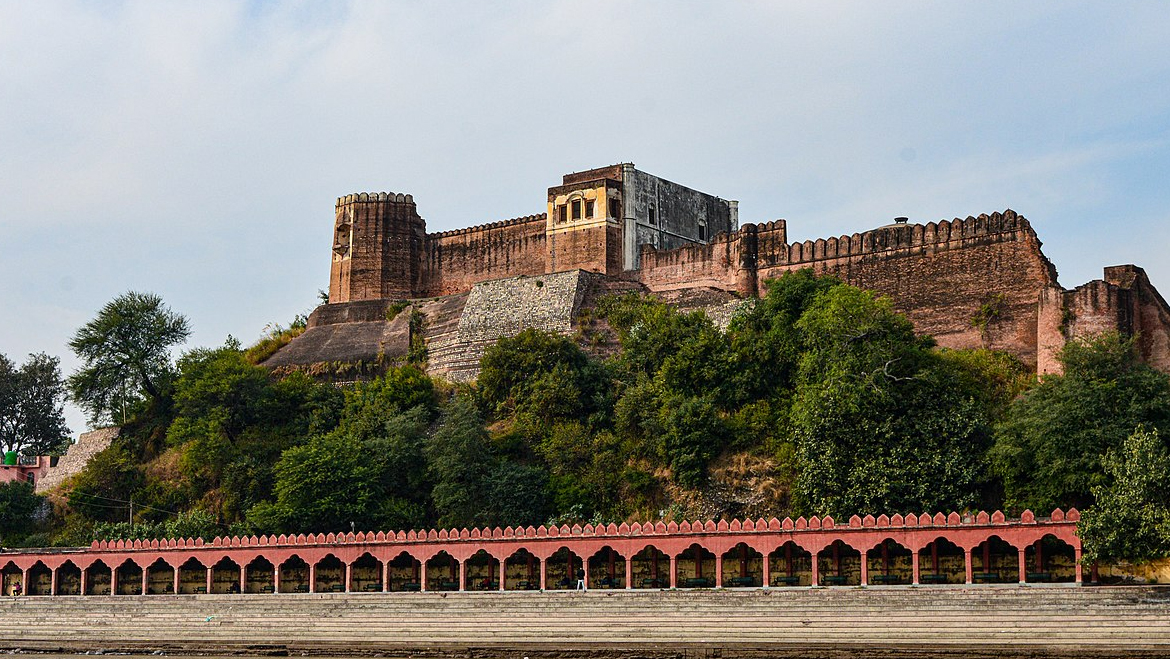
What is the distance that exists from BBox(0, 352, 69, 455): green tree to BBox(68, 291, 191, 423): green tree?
9.73 m

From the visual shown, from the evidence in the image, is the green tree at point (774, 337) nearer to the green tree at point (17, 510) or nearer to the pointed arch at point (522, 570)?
the pointed arch at point (522, 570)

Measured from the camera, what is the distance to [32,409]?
58719 millimetres

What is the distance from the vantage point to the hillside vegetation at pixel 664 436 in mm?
32469

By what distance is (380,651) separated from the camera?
104 ft

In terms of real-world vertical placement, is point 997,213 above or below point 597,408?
above

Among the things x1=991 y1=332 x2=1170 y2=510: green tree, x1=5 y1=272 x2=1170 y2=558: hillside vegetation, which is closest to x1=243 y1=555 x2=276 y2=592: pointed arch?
x1=5 y1=272 x2=1170 y2=558: hillside vegetation

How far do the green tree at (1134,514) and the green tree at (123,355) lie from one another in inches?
1195

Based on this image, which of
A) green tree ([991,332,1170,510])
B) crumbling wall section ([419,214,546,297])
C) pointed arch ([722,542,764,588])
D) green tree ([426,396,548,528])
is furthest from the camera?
crumbling wall section ([419,214,546,297])

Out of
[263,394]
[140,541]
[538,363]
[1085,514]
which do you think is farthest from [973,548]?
[263,394]

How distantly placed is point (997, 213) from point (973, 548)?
41.6 ft

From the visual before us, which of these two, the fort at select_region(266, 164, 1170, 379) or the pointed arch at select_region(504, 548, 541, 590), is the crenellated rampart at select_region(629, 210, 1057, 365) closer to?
the fort at select_region(266, 164, 1170, 379)

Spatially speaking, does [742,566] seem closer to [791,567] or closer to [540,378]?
[791,567]

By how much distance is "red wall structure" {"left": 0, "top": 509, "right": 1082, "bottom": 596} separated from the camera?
3053 centimetres

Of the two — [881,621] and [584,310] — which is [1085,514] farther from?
[584,310]
